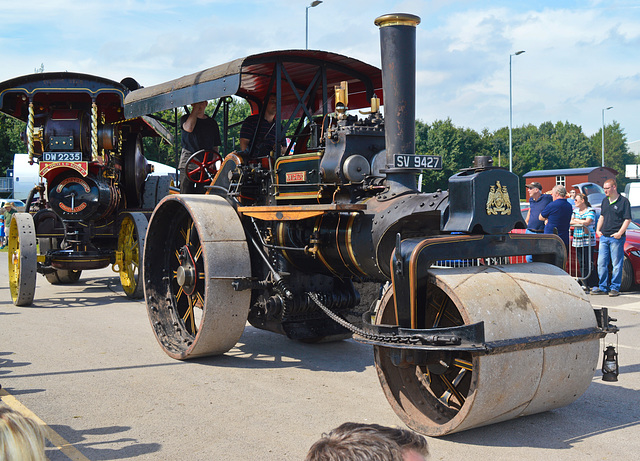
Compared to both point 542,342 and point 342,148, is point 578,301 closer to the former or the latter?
point 542,342

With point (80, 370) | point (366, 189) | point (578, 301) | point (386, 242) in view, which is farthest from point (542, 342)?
point (80, 370)

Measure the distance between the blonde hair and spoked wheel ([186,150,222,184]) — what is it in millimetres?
5158

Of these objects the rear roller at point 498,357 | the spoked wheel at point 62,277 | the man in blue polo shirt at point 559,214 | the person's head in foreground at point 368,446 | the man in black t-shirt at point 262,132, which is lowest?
the spoked wheel at point 62,277

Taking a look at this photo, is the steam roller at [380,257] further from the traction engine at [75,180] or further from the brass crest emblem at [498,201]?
the traction engine at [75,180]

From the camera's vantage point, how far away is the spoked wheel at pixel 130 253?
9251 millimetres

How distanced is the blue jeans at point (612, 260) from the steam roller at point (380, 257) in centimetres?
528

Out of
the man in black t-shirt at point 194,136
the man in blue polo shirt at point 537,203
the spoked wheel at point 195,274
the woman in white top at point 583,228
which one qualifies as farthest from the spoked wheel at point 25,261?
the woman in white top at point 583,228

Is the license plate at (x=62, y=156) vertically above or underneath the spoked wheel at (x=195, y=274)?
above

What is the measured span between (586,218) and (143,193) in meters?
6.92

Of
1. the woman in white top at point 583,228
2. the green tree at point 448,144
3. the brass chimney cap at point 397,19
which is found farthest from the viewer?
the green tree at point 448,144

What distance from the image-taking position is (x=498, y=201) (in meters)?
3.91

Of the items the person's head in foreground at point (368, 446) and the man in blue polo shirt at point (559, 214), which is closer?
the person's head in foreground at point (368, 446)

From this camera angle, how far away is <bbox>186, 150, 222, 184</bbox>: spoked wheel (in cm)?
661

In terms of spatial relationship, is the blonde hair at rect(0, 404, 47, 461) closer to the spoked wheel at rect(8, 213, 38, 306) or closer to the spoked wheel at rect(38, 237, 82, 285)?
the spoked wheel at rect(8, 213, 38, 306)
